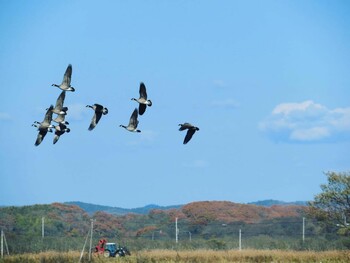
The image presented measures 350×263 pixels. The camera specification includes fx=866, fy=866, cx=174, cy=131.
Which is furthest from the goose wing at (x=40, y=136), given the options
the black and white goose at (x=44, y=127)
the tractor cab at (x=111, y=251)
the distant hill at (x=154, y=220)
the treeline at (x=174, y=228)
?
the distant hill at (x=154, y=220)

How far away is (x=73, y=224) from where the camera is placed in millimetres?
84750

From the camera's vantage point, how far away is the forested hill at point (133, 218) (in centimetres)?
7975

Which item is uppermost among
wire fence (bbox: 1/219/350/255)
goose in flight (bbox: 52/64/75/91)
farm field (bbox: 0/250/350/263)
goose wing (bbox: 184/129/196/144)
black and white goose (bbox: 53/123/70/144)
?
goose in flight (bbox: 52/64/75/91)

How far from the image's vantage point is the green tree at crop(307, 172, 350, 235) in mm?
52469

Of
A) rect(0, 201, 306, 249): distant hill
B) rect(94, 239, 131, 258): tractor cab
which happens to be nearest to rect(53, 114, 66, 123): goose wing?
rect(94, 239, 131, 258): tractor cab

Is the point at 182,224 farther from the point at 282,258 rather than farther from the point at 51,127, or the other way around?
the point at 51,127

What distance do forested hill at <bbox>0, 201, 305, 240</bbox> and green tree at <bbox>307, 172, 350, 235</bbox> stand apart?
72.7 ft

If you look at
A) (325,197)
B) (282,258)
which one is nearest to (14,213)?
(325,197)

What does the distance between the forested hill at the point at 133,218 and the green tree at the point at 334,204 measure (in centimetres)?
2216


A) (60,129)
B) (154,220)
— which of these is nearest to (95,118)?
(60,129)

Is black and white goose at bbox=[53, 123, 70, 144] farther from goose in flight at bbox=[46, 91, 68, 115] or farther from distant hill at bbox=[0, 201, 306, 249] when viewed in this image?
distant hill at bbox=[0, 201, 306, 249]

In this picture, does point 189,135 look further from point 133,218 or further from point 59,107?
point 133,218

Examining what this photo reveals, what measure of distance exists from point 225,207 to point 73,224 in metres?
16.9

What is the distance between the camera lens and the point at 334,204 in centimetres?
5319
